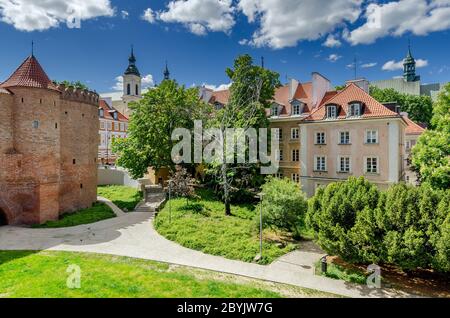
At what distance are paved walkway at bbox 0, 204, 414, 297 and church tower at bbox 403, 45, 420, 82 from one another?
239 ft

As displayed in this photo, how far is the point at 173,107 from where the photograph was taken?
1220 inches

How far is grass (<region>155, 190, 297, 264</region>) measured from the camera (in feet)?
53.1

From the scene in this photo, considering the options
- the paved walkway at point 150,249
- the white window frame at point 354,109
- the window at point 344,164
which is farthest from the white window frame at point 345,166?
the paved walkway at point 150,249

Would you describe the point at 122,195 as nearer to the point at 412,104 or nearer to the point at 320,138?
the point at 320,138

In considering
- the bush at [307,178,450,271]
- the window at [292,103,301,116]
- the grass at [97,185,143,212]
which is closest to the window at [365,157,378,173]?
the window at [292,103,301,116]

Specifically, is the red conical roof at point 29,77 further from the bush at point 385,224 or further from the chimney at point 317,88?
the chimney at point 317,88

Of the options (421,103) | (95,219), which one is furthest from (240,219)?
(421,103)

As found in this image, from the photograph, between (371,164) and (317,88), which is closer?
(371,164)

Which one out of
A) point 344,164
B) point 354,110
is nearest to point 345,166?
point 344,164

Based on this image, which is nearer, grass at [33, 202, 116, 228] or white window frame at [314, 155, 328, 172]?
grass at [33, 202, 116, 228]

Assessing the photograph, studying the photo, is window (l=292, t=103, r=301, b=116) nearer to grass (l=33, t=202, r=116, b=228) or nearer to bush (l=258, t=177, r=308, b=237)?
bush (l=258, t=177, r=308, b=237)

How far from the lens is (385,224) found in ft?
41.4

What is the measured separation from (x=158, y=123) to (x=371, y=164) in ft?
68.2

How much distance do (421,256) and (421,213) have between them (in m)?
1.72
